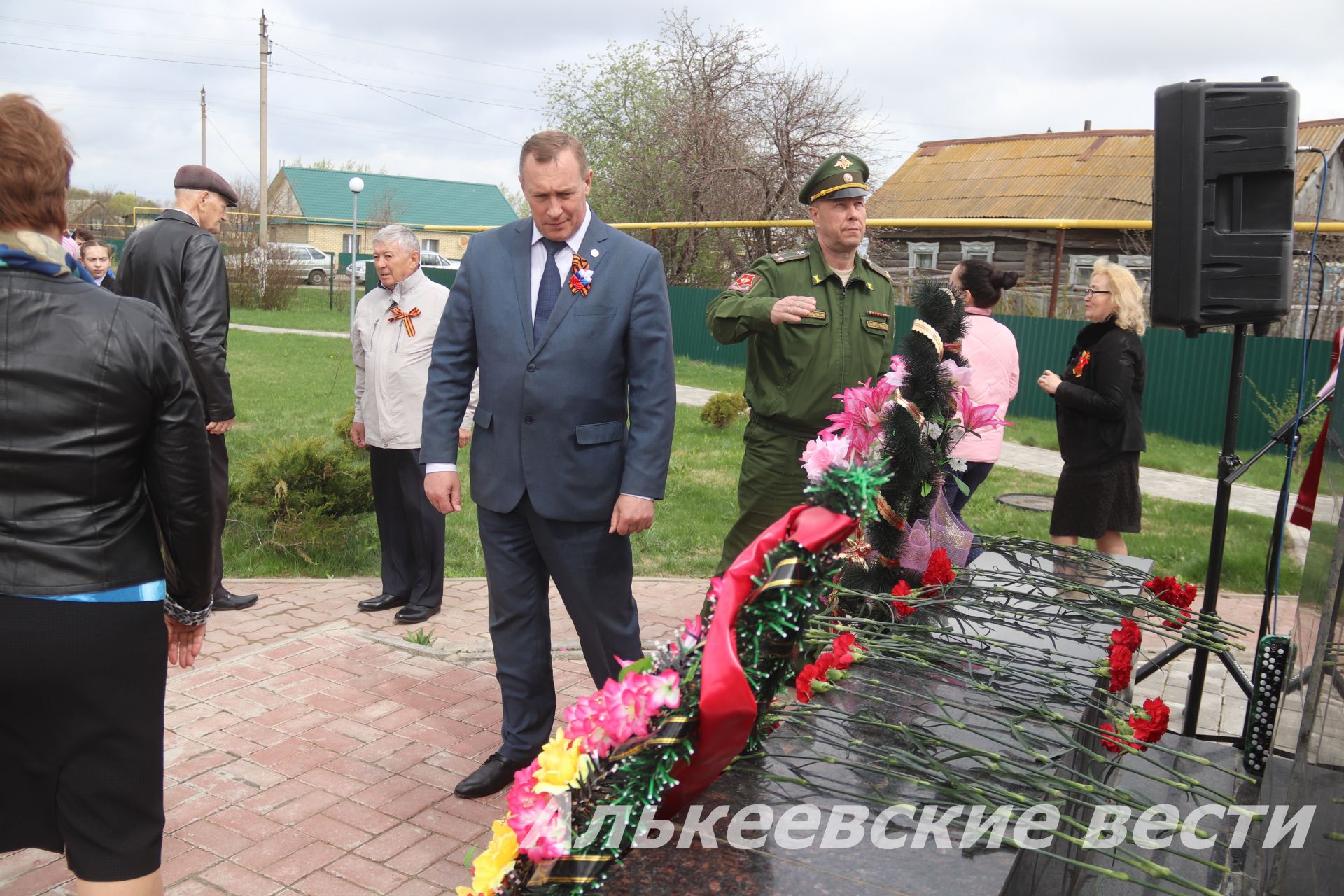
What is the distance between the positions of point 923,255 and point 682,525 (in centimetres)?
1813

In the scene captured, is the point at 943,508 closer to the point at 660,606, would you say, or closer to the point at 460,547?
the point at 660,606

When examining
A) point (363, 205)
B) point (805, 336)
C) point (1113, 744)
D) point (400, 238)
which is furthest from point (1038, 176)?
point (363, 205)

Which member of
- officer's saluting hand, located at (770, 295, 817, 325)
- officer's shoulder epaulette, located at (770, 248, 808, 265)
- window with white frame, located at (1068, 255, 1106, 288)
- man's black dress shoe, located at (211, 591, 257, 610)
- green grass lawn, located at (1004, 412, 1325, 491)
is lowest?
man's black dress shoe, located at (211, 591, 257, 610)

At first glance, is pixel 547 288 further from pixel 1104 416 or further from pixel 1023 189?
pixel 1023 189

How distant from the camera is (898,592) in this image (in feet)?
11.1

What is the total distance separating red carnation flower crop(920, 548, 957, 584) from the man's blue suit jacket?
89cm

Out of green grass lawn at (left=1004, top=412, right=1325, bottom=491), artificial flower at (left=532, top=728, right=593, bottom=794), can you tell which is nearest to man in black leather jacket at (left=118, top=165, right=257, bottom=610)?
artificial flower at (left=532, top=728, right=593, bottom=794)

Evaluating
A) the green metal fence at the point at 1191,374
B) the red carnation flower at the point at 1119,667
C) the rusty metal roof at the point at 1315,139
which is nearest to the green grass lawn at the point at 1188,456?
the green metal fence at the point at 1191,374

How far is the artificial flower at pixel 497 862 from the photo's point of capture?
5.34 feet

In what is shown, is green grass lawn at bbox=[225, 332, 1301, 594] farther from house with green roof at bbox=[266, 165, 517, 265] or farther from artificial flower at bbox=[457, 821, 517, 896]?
house with green roof at bbox=[266, 165, 517, 265]

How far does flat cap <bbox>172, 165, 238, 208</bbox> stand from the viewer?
5.27 metres

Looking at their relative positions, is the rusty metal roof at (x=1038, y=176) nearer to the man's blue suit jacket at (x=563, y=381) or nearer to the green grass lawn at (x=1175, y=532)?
the green grass lawn at (x=1175, y=532)

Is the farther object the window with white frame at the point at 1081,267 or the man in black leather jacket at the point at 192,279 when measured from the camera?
the window with white frame at the point at 1081,267

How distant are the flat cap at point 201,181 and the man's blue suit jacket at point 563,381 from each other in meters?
2.30
